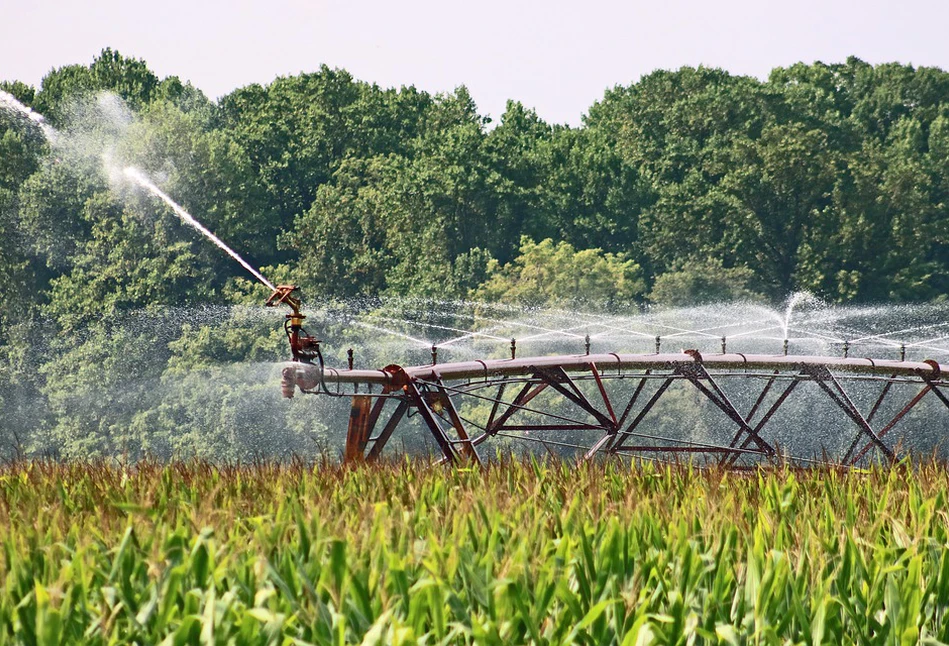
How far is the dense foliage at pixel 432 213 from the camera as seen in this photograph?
214ft

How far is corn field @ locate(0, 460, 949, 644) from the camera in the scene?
770 centimetres

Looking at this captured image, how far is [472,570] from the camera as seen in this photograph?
27.3ft

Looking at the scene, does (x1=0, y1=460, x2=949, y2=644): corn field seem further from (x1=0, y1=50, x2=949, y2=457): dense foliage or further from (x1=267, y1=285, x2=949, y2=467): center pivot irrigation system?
(x1=0, y1=50, x2=949, y2=457): dense foliage

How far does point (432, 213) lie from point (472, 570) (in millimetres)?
62752

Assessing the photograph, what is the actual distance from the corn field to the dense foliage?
4963 centimetres

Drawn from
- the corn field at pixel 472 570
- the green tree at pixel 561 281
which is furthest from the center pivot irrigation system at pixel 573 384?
the green tree at pixel 561 281

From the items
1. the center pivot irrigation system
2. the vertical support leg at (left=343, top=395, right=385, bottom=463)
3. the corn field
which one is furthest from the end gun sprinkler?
the corn field

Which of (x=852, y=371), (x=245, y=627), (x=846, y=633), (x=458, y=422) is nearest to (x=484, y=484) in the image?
(x=846, y=633)

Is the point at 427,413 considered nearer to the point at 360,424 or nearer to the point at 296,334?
the point at 360,424

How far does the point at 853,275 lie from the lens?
6569 cm

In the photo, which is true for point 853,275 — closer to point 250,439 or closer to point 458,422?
point 250,439

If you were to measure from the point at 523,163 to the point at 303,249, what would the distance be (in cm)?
1093

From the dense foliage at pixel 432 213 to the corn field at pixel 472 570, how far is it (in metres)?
49.6

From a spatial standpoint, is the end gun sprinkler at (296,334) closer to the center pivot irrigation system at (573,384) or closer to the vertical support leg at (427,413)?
the center pivot irrigation system at (573,384)
